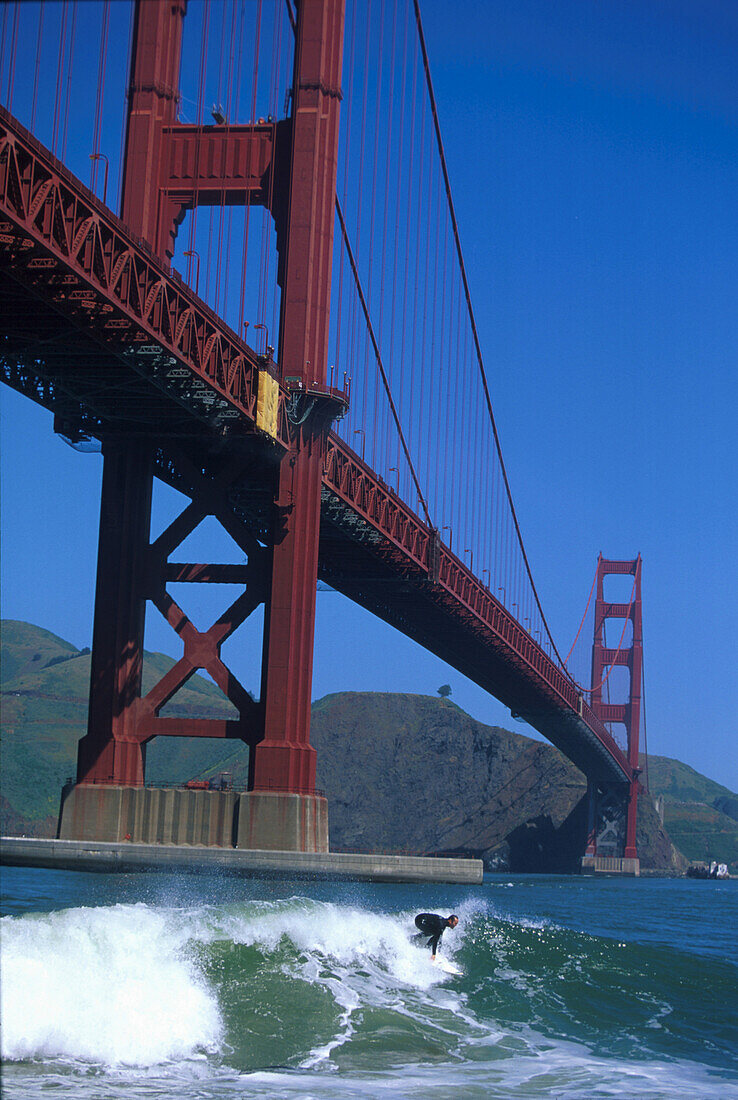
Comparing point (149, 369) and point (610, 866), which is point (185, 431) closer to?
point (149, 369)

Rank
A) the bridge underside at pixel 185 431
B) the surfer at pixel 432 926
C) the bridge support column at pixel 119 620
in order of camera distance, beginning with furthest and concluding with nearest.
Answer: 1. the bridge support column at pixel 119 620
2. the bridge underside at pixel 185 431
3. the surfer at pixel 432 926

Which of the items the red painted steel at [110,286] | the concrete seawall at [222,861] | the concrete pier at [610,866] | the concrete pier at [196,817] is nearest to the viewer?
the red painted steel at [110,286]

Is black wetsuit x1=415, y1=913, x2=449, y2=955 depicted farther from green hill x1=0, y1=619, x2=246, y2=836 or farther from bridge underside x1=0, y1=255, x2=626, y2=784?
green hill x1=0, y1=619, x2=246, y2=836

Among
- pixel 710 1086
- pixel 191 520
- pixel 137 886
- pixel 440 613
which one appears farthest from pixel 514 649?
pixel 710 1086

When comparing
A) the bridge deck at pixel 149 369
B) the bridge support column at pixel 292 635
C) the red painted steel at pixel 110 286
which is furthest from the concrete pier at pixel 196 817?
the red painted steel at pixel 110 286

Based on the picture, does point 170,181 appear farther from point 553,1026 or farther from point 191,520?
point 553,1026

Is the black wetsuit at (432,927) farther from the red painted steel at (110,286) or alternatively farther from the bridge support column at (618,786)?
the bridge support column at (618,786)
